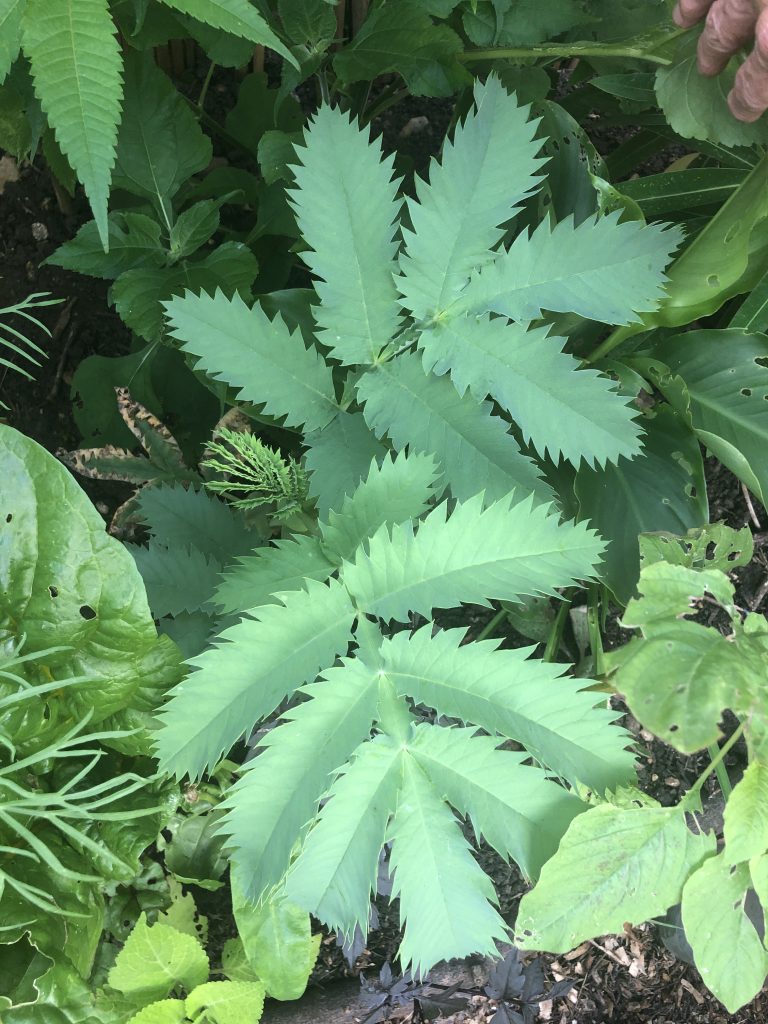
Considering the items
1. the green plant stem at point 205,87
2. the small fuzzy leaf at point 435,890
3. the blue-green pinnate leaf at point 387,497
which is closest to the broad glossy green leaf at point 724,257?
the blue-green pinnate leaf at point 387,497

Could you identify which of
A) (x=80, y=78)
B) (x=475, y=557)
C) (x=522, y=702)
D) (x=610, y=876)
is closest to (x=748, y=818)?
(x=610, y=876)

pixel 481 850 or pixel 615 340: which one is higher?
pixel 615 340

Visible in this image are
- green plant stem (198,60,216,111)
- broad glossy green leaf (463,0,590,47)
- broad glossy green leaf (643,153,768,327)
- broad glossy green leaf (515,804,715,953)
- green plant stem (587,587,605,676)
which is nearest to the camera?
broad glossy green leaf (515,804,715,953)

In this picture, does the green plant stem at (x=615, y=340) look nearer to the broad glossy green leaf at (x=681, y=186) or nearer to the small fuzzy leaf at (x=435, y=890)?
the broad glossy green leaf at (x=681, y=186)

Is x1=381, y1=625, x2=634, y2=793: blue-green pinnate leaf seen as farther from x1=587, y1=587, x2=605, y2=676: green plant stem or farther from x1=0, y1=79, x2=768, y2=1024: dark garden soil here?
x1=0, y1=79, x2=768, y2=1024: dark garden soil

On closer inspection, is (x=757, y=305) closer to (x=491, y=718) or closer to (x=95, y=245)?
(x=491, y=718)

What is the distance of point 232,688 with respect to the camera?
0.71m

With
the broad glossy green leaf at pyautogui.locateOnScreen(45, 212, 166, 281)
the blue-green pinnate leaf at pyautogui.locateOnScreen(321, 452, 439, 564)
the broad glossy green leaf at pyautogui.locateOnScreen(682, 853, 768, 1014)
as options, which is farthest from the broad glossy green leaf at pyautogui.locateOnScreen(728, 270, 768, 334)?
the broad glossy green leaf at pyautogui.locateOnScreen(45, 212, 166, 281)

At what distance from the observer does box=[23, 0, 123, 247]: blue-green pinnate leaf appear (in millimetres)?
655

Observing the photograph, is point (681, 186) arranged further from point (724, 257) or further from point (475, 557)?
point (475, 557)

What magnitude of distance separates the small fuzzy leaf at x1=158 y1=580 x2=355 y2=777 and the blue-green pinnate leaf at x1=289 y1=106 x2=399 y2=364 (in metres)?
0.32

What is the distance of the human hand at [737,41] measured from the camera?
2.56ft

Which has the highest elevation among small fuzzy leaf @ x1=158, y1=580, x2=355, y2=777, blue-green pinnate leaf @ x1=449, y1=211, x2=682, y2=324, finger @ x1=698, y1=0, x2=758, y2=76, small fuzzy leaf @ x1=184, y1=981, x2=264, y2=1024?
finger @ x1=698, y1=0, x2=758, y2=76

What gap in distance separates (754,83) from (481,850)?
1.08 m
